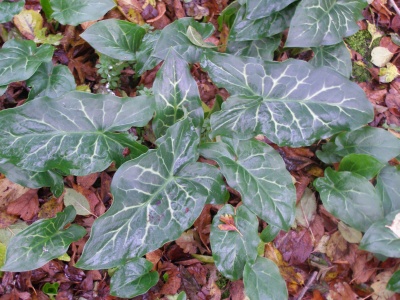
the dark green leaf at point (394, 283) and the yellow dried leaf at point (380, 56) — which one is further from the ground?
the yellow dried leaf at point (380, 56)

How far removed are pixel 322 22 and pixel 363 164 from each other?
71 centimetres

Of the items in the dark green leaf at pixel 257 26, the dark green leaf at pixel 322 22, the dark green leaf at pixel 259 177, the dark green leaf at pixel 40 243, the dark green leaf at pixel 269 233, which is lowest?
the dark green leaf at pixel 40 243

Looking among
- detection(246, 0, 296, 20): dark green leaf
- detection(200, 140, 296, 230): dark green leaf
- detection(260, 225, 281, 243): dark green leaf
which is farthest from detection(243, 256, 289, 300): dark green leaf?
detection(246, 0, 296, 20): dark green leaf

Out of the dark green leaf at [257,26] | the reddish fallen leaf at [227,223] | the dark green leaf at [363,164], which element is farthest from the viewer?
the dark green leaf at [257,26]

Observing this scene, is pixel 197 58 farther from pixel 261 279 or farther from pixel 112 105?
pixel 261 279

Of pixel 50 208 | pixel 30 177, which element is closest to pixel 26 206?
pixel 50 208

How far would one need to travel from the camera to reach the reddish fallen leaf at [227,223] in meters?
1.70

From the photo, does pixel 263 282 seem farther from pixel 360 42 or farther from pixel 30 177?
pixel 360 42

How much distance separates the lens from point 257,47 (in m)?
2.10

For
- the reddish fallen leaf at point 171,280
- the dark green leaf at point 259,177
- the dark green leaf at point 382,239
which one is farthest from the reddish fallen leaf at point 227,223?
the dark green leaf at point 382,239

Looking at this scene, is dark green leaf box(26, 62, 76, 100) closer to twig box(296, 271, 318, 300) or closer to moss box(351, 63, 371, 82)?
twig box(296, 271, 318, 300)

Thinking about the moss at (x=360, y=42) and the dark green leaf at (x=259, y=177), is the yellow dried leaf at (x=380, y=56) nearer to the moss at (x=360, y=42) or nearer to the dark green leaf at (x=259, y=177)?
the moss at (x=360, y=42)

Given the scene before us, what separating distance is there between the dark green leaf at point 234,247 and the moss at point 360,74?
1147 millimetres

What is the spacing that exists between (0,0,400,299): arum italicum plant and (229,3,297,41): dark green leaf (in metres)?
0.07
